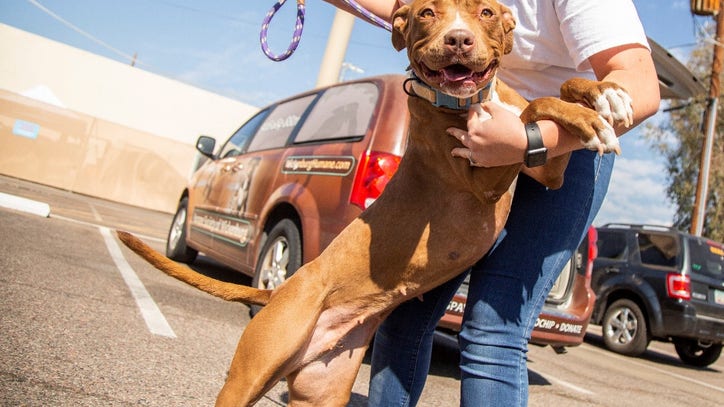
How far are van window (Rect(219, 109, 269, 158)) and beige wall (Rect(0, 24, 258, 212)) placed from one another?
11.2 m

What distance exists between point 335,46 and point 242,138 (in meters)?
9.76

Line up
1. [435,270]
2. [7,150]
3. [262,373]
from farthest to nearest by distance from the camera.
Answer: [7,150] < [435,270] < [262,373]

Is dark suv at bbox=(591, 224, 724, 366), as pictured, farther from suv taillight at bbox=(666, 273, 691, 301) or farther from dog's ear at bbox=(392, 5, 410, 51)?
dog's ear at bbox=(392, 5, 410, 51)

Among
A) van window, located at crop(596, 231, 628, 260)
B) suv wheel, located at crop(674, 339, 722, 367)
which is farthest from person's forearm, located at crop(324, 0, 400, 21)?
suv wheel, located at crop(674, 339, 722, 367)

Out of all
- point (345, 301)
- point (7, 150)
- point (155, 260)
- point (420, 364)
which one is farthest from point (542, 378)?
point (7, 150)

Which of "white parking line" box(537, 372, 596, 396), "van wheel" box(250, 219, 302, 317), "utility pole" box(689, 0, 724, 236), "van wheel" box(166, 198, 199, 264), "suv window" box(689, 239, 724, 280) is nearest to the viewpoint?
"van wheel" box(250, 219, 302, 317)

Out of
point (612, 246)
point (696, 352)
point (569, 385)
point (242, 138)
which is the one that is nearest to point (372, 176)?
point (569, 385)

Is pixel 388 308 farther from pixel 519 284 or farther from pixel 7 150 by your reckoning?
pixel 7 150

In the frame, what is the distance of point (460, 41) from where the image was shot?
5.39ft

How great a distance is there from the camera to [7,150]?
14773 millimetres

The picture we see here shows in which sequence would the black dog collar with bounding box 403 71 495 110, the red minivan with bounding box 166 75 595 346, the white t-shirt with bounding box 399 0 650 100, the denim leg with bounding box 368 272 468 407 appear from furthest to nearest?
the red minivan with bounding box 166 75 595 346, the denim leg with bounding box 368 272 468 407, the black dog collar with bounding box 403 71 495 110, the white t-shirt with bounding box 399 0 650 100

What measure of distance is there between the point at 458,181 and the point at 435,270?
0.30 meters

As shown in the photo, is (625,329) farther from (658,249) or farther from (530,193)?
(530,193)

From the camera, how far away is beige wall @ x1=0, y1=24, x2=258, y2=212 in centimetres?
1526
